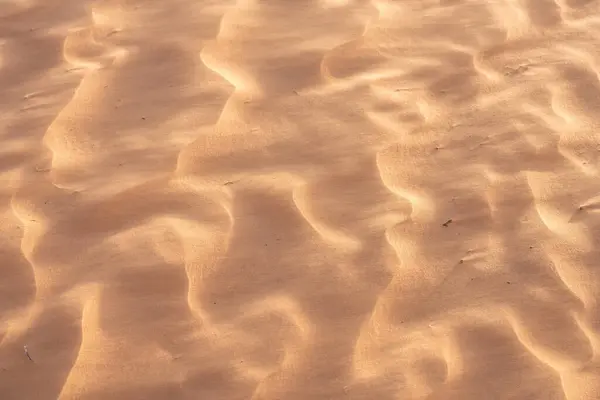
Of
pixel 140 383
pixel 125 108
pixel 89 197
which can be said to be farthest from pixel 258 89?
pixel 140 383

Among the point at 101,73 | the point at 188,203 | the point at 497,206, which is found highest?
the point at 101,73

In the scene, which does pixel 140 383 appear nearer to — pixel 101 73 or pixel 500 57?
pixel 101 73

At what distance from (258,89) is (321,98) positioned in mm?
221

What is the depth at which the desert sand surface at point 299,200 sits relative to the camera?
220 cm

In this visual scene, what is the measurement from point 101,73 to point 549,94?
5.16 feet

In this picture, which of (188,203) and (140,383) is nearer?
(140,383)

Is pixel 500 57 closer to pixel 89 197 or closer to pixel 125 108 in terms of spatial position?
pixel 125 108

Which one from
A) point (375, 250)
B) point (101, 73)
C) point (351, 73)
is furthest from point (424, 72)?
point (101, 73)

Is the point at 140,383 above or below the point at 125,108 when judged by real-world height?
below

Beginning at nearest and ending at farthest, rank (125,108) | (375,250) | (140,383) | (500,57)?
(140,383)
(375,250)
(125,108)
(500,57)

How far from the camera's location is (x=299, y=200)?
2557 mm

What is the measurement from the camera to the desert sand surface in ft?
7.22

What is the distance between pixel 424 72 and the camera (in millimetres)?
3039

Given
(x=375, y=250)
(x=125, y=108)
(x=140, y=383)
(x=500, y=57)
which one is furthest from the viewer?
(x=500, y=57)
